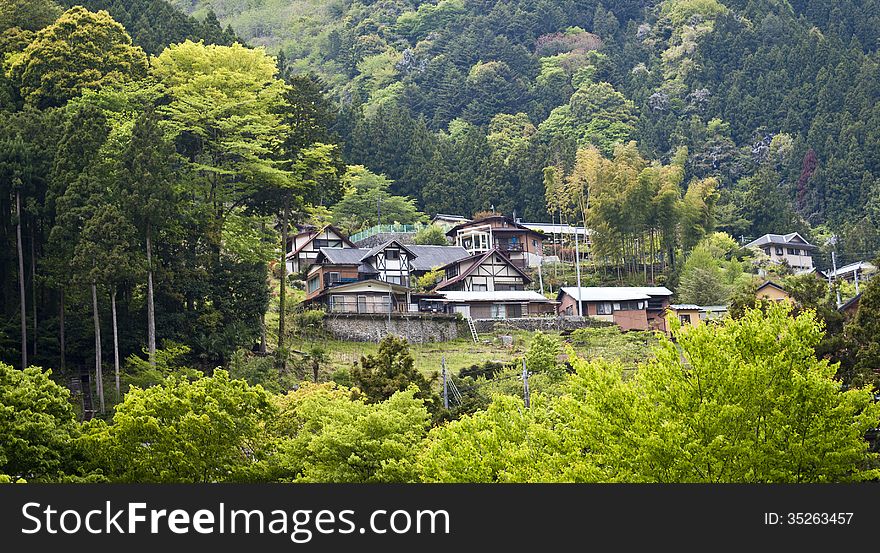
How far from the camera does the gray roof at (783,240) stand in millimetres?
68688

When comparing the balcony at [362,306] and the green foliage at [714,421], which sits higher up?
the balcony at [362,306]

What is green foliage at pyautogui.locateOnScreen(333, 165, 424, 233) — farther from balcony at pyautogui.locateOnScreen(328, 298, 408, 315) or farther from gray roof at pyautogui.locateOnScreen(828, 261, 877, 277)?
gray roof at pyautogui.locateOnScreen(828, 261, 877, 277)

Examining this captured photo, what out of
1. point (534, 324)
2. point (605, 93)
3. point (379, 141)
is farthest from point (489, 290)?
point (605, 93)

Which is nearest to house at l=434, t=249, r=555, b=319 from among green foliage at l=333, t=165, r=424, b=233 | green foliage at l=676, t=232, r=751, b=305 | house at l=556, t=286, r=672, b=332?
house at l=556, t=286, r=672, b=332

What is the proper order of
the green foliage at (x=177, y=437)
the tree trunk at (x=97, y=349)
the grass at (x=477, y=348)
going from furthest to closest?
1. the grass at (x=477, y=348)
2. the tree trunk at (x=97, y=349)
3. the green foliage at (x=177, y=437)

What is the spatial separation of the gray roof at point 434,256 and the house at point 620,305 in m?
6.52

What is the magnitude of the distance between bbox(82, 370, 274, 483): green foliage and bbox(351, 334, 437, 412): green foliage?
7006 mm

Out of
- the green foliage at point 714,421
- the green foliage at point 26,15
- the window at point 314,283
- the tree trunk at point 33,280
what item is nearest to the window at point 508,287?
the window at point 314,283

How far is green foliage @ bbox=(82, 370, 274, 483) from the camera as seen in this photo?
2006 cm

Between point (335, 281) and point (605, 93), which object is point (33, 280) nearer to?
point (335, 281)

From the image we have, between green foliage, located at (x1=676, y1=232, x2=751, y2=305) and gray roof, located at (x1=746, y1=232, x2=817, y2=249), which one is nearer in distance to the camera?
green foliage, located at (x1=676, y1=232, x2=751, y2=305)

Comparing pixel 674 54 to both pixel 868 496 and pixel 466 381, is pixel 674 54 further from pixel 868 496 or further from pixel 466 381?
pixel 868 496

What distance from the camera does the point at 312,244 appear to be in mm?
55750

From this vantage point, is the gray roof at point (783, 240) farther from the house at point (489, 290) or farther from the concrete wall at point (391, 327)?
the concrete wall at point (391, 327)
